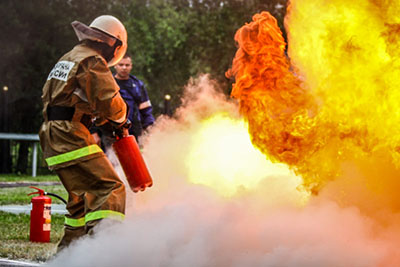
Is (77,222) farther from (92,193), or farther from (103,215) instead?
(103,215)

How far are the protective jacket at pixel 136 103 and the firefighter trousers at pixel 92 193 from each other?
356 centimetres

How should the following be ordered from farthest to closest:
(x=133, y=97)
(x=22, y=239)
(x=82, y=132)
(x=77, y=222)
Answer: (x=133, y=97), (x=22, y=239), (x=77, y=222), (x=82, y=132)

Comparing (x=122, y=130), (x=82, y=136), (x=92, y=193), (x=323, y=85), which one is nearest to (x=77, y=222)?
(x=92, y=193)

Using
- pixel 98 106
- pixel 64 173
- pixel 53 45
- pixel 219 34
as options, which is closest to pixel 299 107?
pixel 98 106

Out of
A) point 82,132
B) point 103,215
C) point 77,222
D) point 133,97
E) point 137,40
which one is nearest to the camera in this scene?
point 103,215

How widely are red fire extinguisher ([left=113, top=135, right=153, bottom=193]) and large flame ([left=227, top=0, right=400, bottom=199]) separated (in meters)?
0.97

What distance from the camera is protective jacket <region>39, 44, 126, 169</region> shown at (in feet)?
18.2

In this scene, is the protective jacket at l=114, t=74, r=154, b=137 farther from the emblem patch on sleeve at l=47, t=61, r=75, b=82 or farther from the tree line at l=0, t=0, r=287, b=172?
the tree line at l=0, t=0, r=287, b=172

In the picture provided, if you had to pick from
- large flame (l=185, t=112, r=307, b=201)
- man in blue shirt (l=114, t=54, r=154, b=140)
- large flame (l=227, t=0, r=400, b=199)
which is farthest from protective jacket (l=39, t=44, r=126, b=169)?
man in blue shirt (l=114, t=54, r=154, b=140)

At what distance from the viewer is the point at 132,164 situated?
236 inches

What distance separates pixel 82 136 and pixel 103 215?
0.67m

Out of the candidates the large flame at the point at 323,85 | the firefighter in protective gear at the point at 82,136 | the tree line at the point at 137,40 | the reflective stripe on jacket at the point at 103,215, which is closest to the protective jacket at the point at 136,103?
the large flame at the point at 323,85

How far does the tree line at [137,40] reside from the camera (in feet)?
74.2

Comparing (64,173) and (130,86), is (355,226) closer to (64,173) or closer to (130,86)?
(64,173)
